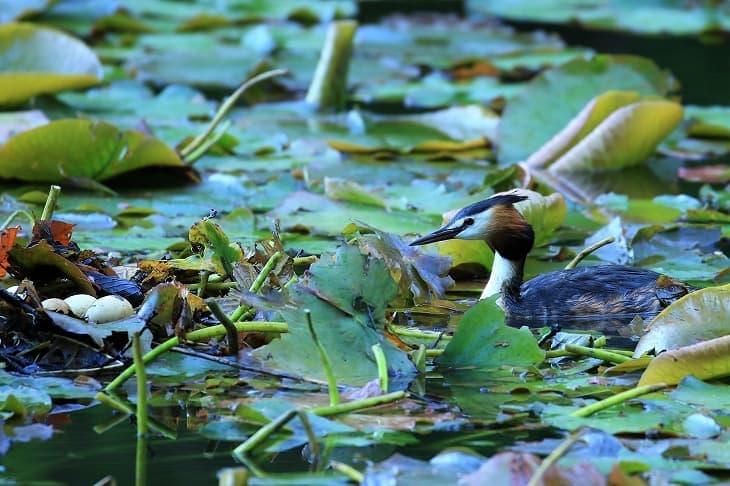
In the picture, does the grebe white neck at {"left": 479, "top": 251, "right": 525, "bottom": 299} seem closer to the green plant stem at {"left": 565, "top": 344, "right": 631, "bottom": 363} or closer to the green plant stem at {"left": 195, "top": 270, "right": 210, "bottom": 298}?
the green plant stem at {"left": 565, "top": 344, "right": 631, "bottom": 363}

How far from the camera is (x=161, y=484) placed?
3344 mm

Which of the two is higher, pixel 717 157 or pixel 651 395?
pixel 651 395

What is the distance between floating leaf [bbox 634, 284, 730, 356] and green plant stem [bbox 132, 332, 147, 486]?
163 centimetres

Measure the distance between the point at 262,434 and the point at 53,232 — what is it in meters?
1.62

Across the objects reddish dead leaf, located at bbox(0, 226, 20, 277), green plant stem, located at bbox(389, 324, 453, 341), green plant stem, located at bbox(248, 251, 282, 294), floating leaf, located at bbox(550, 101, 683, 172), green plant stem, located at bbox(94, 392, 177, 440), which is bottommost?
floating leaf, located at bbox(550, 101, 683, 172)

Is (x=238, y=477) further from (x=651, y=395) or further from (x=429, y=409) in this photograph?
(x=651, y=395)

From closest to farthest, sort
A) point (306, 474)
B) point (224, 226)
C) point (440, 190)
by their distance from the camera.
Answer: point (306, 474) < point (224, 226) < point (440, 190)

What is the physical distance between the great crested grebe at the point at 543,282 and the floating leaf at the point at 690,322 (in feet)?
3.22

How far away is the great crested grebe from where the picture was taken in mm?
5512

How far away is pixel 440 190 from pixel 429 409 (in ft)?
10.5

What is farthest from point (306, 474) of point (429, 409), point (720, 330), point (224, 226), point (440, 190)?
point (440, 190)

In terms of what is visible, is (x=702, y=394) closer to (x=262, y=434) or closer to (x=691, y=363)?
(x=691, y=363)

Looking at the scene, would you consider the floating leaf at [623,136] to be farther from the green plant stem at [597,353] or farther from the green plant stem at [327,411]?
the green plant stem at [327,411]

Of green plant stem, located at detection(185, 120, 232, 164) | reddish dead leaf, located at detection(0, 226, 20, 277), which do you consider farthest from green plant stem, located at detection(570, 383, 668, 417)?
green plant stem, located at detection(185, 120, 232, 164)
